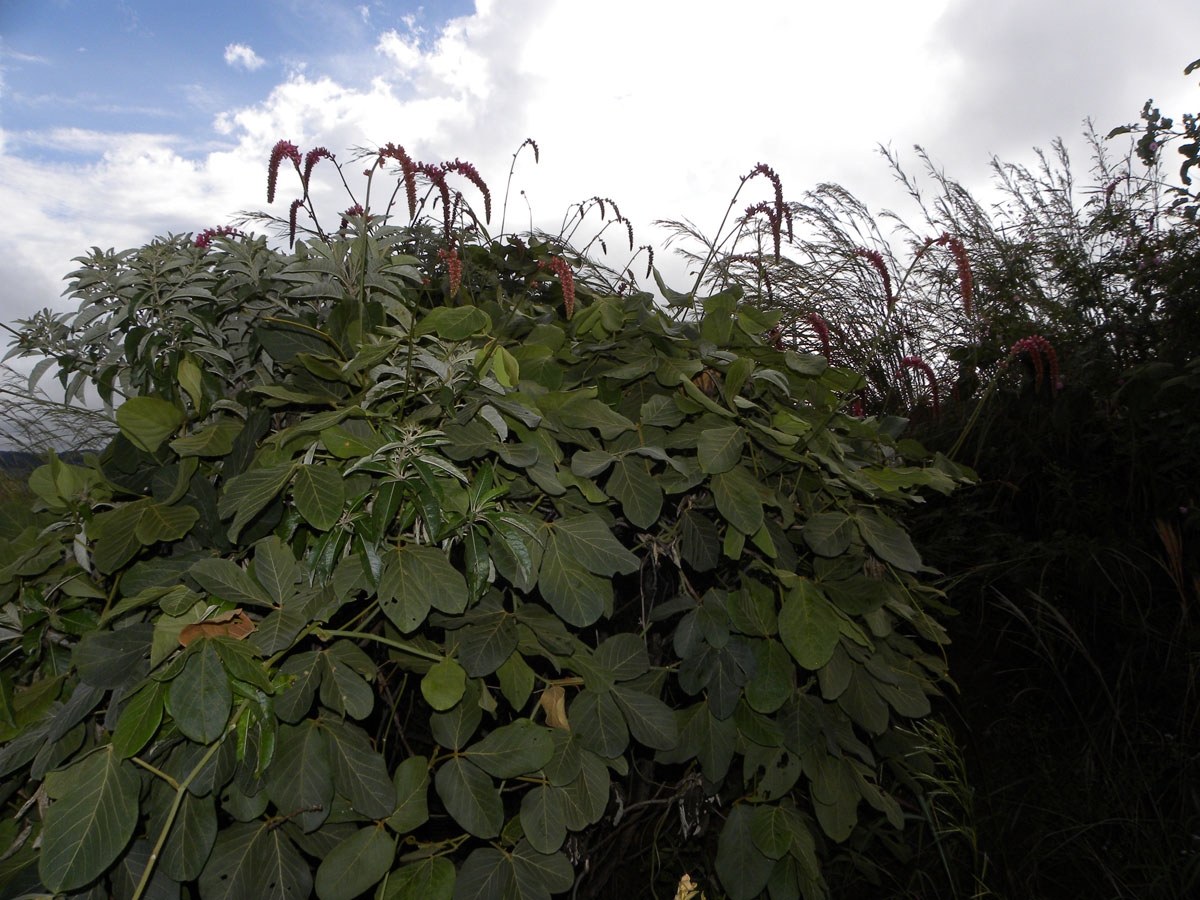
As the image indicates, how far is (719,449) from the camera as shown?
1.09m

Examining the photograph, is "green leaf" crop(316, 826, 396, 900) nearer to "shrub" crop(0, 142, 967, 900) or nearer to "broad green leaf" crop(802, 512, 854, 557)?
"shrub" crop(0, 142, 967, 900)

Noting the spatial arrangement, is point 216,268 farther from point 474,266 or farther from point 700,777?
point 700,777

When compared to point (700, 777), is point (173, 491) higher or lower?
higher

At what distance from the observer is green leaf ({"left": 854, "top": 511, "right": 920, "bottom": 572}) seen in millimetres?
1170

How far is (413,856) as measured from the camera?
102 cm

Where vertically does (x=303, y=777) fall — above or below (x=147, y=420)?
below

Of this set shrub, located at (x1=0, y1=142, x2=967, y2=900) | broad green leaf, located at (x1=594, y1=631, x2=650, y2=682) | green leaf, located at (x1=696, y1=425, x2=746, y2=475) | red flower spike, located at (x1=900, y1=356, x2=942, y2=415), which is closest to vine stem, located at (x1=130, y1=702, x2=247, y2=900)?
shrub, located at (x1=0, y1=142, x2=967, y2=900)

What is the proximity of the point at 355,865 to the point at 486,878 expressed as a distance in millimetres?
166

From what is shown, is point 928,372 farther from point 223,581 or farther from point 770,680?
point 223,581

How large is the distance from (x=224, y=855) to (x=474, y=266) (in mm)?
1228

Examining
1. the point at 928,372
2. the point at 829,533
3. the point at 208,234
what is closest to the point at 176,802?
the point at 829,533

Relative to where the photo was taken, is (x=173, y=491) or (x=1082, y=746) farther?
(x=1082, y=746)

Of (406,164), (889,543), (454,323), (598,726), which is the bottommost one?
(598,726)

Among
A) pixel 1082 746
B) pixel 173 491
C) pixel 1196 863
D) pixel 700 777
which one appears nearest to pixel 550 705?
pixel 700 777
